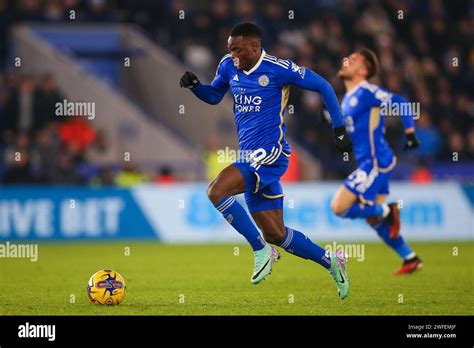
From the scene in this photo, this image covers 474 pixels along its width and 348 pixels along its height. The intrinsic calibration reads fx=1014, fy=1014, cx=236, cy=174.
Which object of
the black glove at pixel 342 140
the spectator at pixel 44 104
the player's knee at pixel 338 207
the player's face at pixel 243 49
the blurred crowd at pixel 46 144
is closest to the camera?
the black glove at pixel 342 140

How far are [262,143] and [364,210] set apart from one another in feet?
10.1

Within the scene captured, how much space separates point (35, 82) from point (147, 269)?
28.4 feet

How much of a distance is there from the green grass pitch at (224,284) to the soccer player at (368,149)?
2.31 ft

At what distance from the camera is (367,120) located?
1193cm

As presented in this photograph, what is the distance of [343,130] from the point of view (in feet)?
29.2

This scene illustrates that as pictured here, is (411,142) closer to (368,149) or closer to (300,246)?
(368,149)

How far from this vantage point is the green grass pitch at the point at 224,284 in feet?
28.9

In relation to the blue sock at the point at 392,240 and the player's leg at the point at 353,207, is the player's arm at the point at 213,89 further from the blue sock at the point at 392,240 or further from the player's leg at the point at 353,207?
the blue sock at the point at 392,240

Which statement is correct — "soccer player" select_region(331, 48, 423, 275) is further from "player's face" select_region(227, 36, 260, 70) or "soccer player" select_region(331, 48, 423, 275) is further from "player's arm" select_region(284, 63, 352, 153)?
"player's face" select_region(227, 36, 260, 70)

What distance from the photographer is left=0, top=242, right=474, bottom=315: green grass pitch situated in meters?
8.81

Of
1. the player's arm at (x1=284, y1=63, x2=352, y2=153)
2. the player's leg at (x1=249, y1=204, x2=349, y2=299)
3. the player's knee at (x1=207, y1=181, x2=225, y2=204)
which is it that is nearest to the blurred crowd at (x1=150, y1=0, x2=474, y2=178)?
the player's leg at (x1=249, y1=204, x2=349, y2=299)

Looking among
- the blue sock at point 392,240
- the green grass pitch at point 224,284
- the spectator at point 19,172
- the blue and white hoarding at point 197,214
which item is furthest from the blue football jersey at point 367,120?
the spectator at point 19,172
